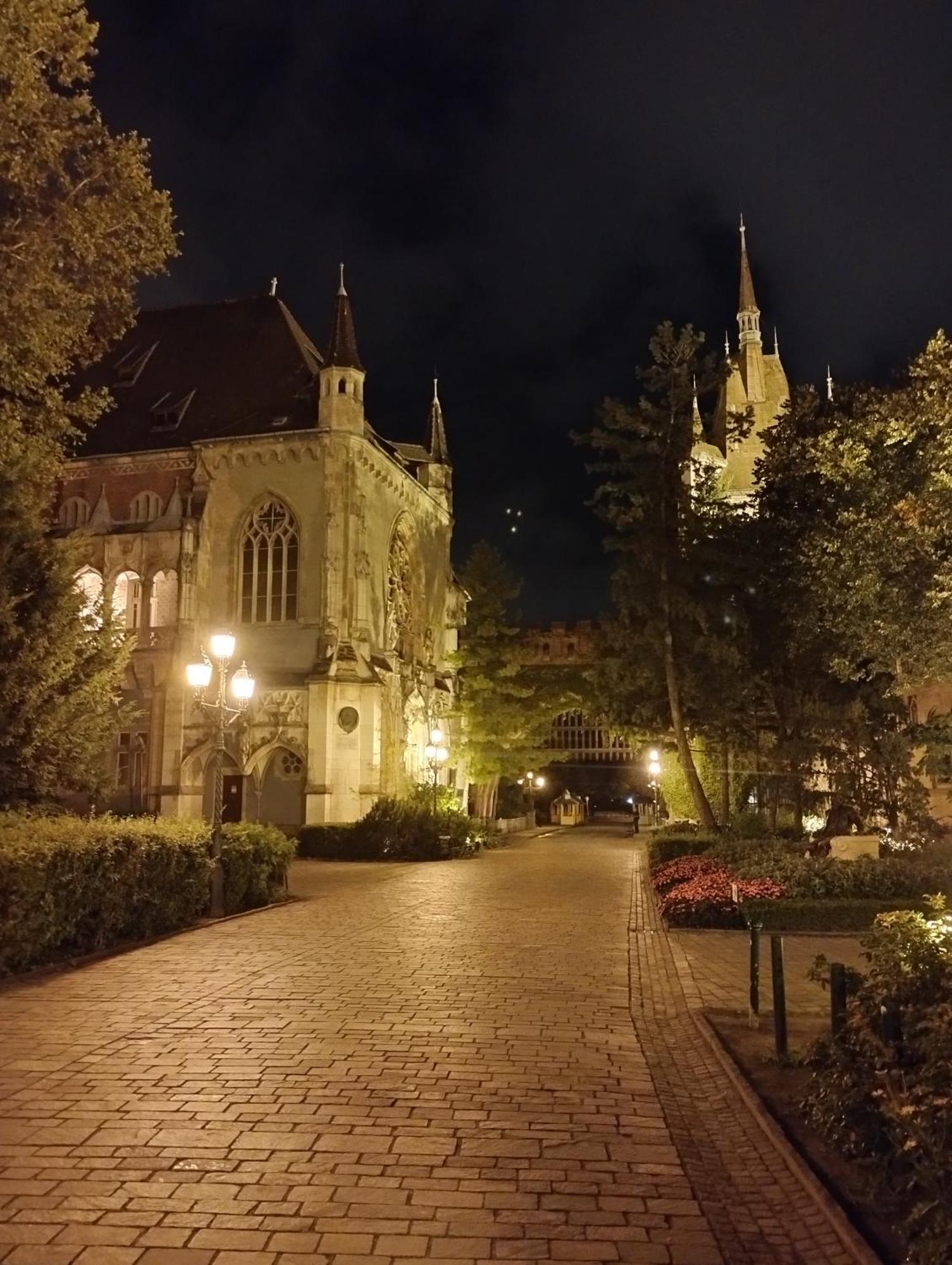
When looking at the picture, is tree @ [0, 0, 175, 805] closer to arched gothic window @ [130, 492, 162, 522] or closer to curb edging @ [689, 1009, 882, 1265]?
curb edging @ [689, 1009, 882, 1265]

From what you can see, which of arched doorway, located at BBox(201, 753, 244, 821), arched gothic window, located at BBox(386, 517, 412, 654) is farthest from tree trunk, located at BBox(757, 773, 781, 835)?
arched doorway, located at BBox(201, 753, 244, 821)

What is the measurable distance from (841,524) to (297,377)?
1012 inches

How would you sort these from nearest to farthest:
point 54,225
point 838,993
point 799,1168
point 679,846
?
point 799,1168 < point 838,993 < point 54,225 < point 679,846

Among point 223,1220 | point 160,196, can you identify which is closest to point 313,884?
point 160,196

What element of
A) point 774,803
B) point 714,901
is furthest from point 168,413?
point 714,901

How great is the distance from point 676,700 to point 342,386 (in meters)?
18.0

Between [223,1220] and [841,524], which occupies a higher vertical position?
[841,524]

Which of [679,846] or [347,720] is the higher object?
[347,720]

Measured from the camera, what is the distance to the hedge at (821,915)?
15281 millimetres

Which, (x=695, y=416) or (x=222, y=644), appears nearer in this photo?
(x=222, y=644)

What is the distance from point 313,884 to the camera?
2302cm

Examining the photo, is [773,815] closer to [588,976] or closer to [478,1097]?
[588,976]

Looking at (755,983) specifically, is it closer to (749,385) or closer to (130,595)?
(130,595)

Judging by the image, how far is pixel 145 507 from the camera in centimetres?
3956
